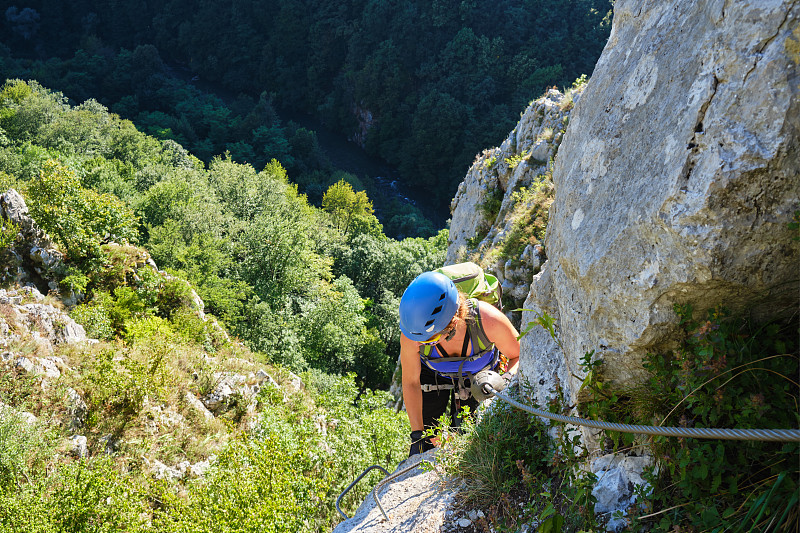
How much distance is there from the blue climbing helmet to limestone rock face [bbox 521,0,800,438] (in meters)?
1.31

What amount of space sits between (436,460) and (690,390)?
216 cm

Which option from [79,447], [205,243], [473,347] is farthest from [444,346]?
[205,243]

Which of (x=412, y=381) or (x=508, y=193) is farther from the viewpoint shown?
(x=508, y=193)

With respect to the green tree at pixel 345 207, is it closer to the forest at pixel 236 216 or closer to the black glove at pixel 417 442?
the forest at pixel 236 216

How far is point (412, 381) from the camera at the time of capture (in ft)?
15.9

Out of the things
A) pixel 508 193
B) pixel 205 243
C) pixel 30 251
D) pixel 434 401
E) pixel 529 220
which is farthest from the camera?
pixel 205 243

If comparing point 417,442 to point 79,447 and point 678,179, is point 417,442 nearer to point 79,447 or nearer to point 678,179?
point 678,179

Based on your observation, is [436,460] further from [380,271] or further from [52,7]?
[52,7]

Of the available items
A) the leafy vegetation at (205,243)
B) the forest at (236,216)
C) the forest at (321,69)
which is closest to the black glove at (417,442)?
the forest at (236,216)

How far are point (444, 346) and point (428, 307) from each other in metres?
0.66

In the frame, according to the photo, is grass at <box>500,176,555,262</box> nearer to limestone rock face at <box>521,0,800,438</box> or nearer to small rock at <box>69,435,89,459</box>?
limestone rock face at <box>521,0,800,438</box>

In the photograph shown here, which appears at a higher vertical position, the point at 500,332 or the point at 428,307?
the point at 428,307

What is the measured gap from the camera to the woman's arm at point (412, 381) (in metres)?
4.82

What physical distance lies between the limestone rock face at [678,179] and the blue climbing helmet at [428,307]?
1.31 m
